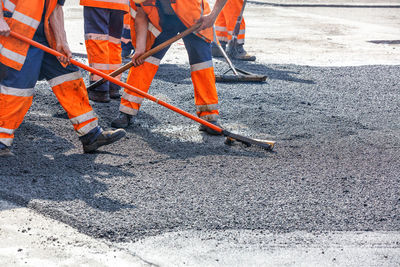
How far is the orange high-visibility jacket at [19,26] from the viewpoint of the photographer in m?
3.89

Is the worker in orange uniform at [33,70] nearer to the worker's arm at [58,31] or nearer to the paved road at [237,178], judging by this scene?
the worker's arm at [58,31]

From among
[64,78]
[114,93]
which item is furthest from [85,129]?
[114,93]

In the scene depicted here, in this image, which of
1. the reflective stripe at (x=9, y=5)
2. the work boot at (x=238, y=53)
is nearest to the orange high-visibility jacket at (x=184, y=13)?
the reflective stripe at (x=9, y=5)

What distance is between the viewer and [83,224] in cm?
314

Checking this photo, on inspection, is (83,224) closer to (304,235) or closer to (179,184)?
(179,184)

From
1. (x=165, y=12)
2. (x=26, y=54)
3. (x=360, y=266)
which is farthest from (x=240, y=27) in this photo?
(x=360, y=266)

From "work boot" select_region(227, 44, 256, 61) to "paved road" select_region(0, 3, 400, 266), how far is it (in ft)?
3.89

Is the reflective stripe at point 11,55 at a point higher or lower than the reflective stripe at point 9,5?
lower

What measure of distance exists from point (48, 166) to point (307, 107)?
8.80 feet

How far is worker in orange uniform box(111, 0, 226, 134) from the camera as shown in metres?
4.61

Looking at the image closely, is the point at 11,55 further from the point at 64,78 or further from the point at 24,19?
the point at 64,78

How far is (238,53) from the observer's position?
7934 mm

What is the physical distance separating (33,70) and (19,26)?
0.98 ft

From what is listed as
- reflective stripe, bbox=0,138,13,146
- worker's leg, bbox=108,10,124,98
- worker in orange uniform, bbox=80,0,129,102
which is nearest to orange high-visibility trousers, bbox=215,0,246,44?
worker's leg, bbox=108,10,124,98
